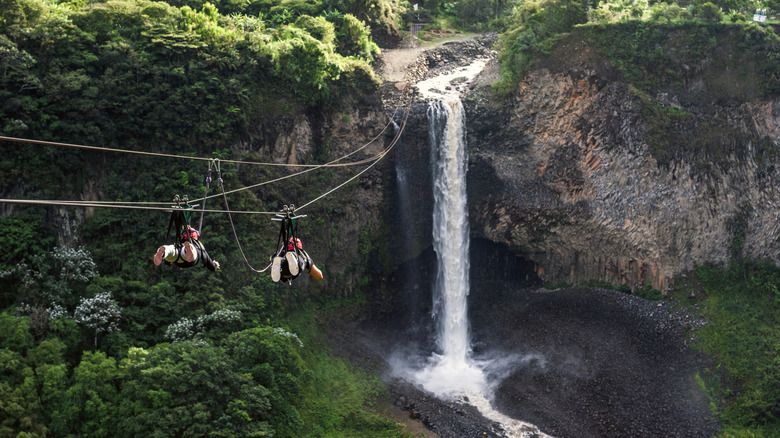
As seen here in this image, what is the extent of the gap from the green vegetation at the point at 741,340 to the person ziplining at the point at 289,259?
56.1 feet

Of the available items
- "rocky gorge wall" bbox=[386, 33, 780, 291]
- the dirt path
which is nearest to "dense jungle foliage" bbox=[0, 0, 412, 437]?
the dirt path

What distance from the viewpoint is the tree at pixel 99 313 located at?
70.1 feet

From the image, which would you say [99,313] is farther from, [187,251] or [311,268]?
[311,268]

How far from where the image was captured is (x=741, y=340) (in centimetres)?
2583

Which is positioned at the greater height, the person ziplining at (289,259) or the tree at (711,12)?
the tree at (711,12)

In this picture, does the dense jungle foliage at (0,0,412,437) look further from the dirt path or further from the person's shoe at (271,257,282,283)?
the person's shoe at (271,257,282,283)

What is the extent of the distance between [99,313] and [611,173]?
20781 millimetres

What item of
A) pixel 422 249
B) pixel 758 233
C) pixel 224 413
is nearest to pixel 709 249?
pixel 758 233

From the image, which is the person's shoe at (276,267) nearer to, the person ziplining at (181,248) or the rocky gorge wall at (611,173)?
the person ziplining at (181,248)

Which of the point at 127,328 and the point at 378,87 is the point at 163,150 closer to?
the point at 127,328

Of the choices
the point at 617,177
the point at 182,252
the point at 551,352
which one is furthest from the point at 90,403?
the point at 617,177

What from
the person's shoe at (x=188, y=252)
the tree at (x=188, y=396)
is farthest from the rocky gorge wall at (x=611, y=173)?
the person's shoe at (x=188, y=252)

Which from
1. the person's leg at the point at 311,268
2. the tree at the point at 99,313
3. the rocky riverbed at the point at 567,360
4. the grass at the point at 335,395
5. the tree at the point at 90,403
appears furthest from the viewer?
the rocky riverbed at the point at 567,360

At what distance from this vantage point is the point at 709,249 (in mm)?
28969
